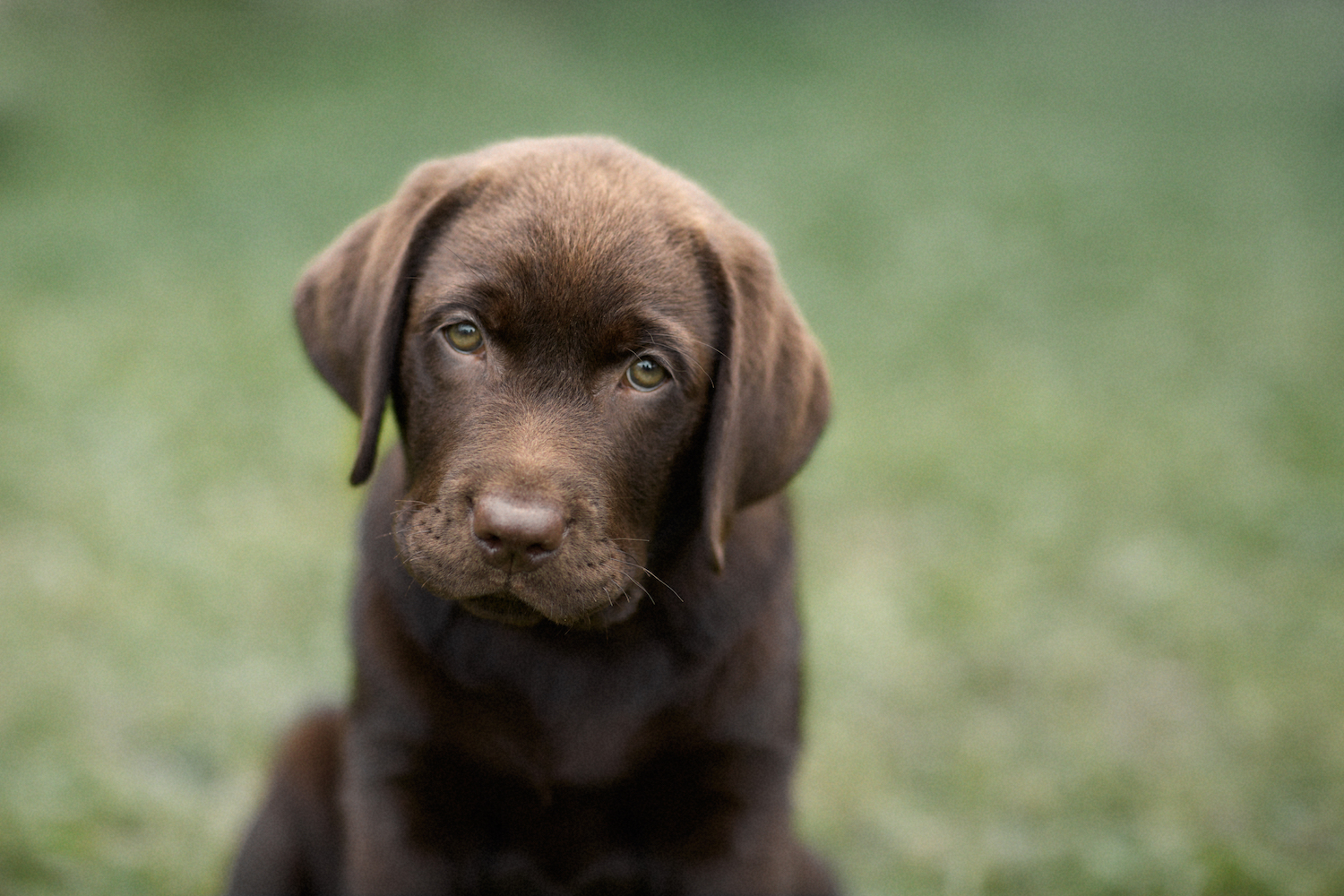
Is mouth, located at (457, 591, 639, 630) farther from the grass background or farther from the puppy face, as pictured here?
the grass background

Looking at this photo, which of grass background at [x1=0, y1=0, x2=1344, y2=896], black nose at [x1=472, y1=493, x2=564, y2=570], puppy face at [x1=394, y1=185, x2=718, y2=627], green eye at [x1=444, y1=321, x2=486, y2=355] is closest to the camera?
black nose at [x1=472, y1=493, x2=564, y2=570]

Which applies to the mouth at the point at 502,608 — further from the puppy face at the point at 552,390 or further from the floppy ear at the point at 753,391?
the floppy ear at the point at 753,391

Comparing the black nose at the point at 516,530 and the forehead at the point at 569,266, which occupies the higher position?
the forehead at the point at 569,266

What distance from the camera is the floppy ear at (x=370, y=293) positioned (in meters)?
2.60

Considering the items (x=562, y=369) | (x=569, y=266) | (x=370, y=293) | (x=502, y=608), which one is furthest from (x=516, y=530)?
(x=370, y=293)

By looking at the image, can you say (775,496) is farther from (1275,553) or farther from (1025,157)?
(1025,157)

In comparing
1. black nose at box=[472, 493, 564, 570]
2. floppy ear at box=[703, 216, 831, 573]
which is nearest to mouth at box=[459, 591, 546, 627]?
black nose at box=[472, 493, 564, 570]

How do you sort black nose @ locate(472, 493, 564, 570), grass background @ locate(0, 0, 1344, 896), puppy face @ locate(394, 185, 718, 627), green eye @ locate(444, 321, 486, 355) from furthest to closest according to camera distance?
grass background @ locate(0, 0, 1344, 896), green eye @ locate(444, 321, 486, 355), puppy face @ locate(394, 185, 718, 627), black nose @ locate(472, 493, 564, 570)

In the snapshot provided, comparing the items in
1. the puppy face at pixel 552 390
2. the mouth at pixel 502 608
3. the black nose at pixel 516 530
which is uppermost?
the puppy face at pixel 552 390

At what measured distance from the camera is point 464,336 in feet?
8.42

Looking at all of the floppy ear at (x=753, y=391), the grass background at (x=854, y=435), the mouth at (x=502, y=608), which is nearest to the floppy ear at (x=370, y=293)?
the mouth at (x=502, y=608)

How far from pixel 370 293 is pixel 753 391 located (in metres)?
0.83

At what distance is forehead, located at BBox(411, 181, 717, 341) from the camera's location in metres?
2.49

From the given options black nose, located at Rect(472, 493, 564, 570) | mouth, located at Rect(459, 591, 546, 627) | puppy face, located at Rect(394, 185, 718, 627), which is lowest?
mouth, located at Rect(459, 591, 546, 627)
